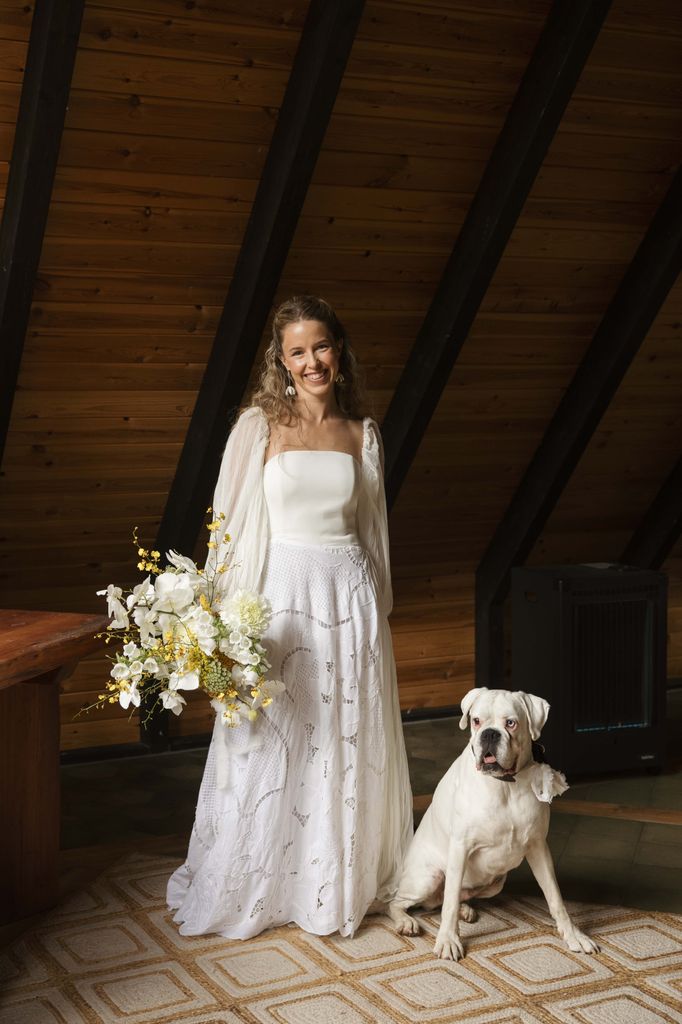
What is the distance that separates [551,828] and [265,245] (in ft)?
7.32

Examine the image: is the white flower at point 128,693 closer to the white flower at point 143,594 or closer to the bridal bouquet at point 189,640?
the bridal bouquet at point 189,640

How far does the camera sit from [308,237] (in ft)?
13.7

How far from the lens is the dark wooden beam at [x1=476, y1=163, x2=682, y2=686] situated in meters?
4.59

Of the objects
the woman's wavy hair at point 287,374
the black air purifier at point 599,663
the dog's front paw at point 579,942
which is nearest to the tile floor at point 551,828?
the black air purifier at point 599,663

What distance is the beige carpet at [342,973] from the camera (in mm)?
2855

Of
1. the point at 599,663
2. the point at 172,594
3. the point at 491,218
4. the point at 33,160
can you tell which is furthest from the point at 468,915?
the point at 33,160

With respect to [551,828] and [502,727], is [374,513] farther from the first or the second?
[551,828]

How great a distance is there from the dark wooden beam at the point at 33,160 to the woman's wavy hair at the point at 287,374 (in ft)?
2.57

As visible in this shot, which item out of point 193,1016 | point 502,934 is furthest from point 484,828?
point 193,1016

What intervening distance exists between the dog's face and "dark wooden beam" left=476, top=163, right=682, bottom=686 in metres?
2.12

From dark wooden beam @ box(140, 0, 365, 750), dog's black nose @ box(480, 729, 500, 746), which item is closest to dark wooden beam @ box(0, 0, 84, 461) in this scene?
dark wooden beam @ box(140, 0, 365, 750)

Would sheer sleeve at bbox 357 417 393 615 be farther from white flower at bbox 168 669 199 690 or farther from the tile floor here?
the tile floor

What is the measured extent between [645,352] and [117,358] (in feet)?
7.47

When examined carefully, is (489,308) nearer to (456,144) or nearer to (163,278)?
(456,144)
